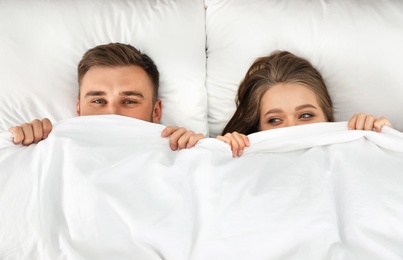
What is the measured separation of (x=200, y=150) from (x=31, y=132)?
38 cm

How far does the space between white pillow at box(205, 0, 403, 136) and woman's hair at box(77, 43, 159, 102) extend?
195 millimetres

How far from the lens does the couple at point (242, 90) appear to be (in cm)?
150

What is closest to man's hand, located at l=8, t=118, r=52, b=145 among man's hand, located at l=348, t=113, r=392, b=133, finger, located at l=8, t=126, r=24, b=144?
finger, located at l=8, t=126, r=24, b=144

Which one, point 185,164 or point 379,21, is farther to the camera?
point 379,21

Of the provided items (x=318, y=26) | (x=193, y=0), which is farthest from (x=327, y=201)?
(x=193, y=0)

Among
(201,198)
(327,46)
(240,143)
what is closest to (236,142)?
(240,143)

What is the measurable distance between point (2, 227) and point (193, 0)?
1.01 meters

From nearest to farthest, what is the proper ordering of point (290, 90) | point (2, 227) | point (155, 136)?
point (2, 227) → point (155, 136) → point (290, 90)

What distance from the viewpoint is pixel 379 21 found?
5.63 ft

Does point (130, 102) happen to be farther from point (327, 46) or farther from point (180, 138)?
point (327, 46)

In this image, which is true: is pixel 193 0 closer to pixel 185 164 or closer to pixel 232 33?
pixel 232 33

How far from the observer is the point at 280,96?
1.53m

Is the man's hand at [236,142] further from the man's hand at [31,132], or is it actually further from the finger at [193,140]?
the man's hand at [31,132]

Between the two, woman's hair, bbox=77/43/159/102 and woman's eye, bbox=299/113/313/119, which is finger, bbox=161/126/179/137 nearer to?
woman's hair, bbox=77/43/159/102
